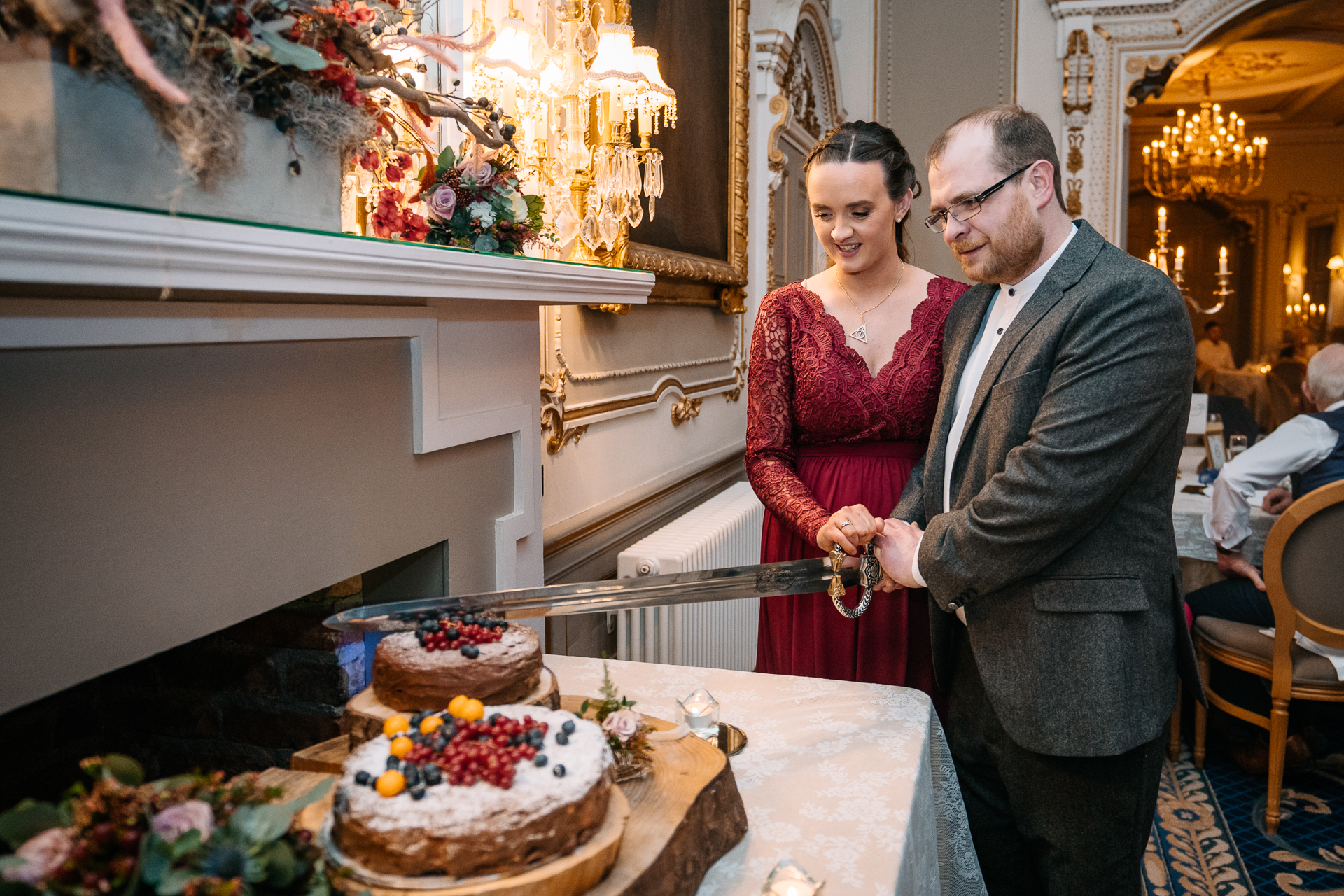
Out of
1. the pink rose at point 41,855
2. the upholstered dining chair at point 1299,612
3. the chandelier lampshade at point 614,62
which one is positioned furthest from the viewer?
the upholstered dining chair at point 1299,612

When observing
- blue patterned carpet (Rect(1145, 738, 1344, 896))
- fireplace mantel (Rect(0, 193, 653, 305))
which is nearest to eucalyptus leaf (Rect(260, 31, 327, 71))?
fireplace mantel (Rect(0, 193, 653, 305))

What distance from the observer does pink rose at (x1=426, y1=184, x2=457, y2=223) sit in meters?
1.35

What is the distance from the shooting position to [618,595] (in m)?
1.34

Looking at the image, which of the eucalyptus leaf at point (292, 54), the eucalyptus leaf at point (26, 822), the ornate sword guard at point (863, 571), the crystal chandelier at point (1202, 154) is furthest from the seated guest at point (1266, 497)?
the crystal chandelier at point (1202, 154)

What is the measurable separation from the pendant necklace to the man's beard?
0.40 metres

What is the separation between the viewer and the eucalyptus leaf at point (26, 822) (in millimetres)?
612

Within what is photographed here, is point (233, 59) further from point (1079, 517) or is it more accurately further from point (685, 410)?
point (685, 410)

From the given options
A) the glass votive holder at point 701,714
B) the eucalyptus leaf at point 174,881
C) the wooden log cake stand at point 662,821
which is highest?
the eucalyptus leaf at point 174,881

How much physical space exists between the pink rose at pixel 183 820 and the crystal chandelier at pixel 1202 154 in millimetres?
8096

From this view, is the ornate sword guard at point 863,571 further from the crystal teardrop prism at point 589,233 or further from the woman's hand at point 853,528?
the crystal teardrop prism at point 589,233

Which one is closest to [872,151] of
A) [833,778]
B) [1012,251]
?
[1012,251]

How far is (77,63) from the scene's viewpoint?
739 mm

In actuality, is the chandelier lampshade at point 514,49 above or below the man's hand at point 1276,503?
above

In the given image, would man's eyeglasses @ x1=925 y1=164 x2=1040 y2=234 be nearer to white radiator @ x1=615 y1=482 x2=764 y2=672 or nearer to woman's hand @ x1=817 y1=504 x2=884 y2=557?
woman's hand @ x1=817 y1=504 x2=884 y2=557
